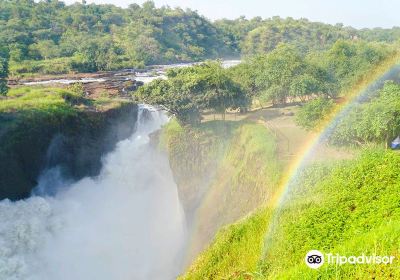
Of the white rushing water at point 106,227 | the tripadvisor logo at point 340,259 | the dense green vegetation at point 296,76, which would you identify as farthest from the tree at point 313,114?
the tripadvisor logo at point 340,259

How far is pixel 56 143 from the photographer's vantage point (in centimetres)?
3509

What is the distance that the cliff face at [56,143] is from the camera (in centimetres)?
3103

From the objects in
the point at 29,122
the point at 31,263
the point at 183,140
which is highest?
the point at 29,122

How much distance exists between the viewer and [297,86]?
127ft

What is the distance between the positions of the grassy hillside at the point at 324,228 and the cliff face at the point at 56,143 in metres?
19.2

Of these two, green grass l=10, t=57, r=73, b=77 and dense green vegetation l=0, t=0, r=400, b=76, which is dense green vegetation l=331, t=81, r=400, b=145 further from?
dense green vegetation l=0, t=0, r=400, b=76

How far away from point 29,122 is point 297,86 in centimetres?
2357

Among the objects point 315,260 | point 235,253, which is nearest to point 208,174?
point 235,253

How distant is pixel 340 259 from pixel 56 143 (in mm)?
29143

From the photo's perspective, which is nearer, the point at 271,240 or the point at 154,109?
the point at 271,240

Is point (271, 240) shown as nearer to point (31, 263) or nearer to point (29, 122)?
point (31, 263)

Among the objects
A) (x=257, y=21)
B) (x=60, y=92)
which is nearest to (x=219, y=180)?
(x=60, y=92)

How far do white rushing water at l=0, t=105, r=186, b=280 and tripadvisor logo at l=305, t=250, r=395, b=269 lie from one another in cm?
1575

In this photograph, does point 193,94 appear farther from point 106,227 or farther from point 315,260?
point 315,260
